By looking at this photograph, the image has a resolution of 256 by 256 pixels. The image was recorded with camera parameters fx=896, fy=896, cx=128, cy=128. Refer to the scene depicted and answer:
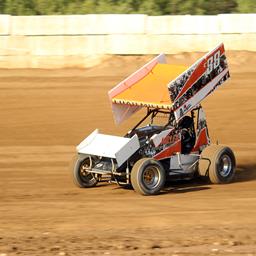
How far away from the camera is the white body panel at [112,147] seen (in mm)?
12969

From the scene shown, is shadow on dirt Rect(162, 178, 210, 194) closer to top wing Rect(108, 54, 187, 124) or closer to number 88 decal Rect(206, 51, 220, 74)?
top wing Rect(108, 54, 187, 124)

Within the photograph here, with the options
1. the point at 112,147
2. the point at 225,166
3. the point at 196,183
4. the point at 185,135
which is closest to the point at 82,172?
the point at 112,147

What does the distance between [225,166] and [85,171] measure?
2186 mm

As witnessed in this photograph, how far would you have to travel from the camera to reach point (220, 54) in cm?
1410

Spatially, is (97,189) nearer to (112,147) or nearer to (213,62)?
(112,147)

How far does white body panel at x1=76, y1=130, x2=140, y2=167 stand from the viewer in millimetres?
12969

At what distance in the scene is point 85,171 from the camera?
1377 cm

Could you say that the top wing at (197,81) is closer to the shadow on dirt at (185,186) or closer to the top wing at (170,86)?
the top wing at (170,86)

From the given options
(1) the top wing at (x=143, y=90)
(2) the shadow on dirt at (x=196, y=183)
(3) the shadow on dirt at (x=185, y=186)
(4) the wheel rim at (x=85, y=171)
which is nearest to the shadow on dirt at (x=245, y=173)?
(2) the shadow on dirt at (x=196, y=183)

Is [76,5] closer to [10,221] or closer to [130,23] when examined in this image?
[130,23]

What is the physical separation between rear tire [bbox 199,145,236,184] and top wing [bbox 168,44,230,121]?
0.76 meters

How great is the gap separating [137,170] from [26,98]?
8735mm

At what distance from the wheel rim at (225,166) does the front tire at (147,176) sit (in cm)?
114

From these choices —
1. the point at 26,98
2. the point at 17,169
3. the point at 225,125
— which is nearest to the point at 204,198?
the point at 17,169
